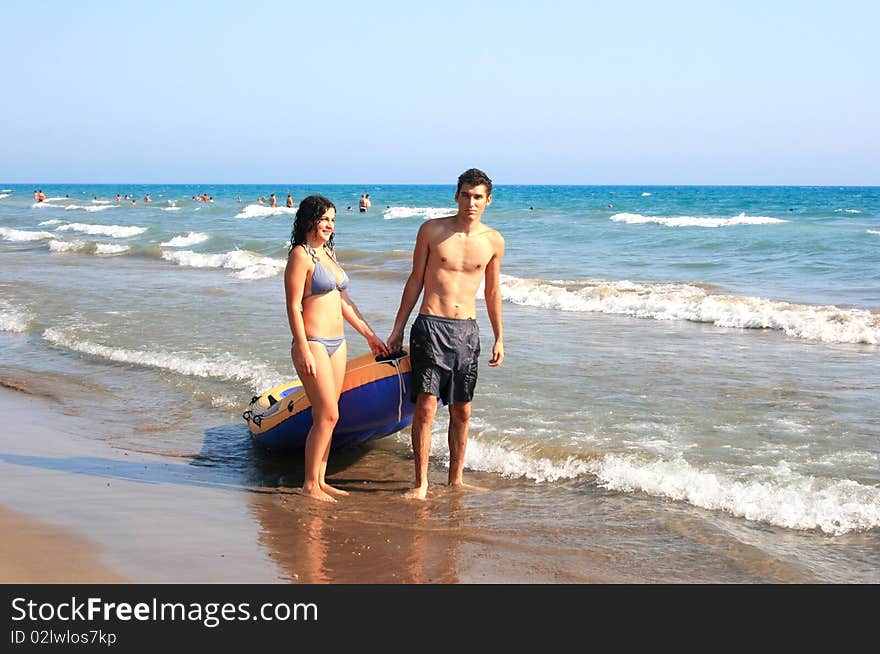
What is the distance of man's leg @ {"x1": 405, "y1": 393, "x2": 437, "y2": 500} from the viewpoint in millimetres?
5457

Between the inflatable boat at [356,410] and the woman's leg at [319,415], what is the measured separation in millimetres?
236

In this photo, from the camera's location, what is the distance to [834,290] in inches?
623

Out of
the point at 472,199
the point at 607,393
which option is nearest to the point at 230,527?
the point at 472,199

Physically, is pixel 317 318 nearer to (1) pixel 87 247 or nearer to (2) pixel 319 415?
(2) pixel 319 415

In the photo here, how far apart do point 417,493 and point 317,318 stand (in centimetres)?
124

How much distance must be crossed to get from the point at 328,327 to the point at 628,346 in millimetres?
5752

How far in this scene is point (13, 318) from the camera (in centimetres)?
1222

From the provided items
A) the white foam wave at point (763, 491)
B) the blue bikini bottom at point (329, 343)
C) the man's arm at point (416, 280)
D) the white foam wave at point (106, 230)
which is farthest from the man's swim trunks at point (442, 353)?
the white foam wave at point (106, 230)

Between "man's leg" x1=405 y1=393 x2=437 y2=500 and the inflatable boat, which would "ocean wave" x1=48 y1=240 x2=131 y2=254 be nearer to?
the inflatable boat

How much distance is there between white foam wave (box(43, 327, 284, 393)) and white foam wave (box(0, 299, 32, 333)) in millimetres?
1373

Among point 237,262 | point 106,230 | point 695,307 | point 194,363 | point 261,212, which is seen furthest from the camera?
point 261,212

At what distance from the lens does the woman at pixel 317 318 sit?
17.0 feet

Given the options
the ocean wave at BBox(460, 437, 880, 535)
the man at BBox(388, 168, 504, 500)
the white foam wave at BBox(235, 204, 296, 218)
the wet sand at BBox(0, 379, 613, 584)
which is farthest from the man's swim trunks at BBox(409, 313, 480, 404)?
the white foam wave at BBox(235, 204, 296, 218)
